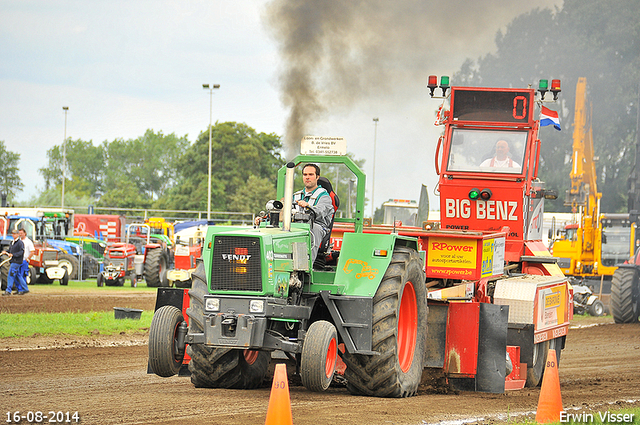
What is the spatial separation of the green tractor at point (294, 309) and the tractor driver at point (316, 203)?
0.09 meters

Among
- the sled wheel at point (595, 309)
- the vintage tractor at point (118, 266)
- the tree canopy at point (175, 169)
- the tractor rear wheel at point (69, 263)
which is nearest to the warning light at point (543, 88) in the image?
the sled wheel at point (595, 309)

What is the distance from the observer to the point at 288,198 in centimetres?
743

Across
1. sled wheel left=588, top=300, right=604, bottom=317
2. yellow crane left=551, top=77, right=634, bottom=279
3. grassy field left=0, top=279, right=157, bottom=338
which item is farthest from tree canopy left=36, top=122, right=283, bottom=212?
grassy field left=0, top=279, right=157, bottom=338

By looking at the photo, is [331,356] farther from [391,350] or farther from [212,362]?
[212,362]

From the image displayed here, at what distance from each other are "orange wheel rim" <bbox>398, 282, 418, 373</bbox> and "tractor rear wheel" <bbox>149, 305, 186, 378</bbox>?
238 centimetres

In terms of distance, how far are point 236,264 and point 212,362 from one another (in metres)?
1.12

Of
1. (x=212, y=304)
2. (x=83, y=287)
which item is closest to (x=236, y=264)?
(x=212, y=304)

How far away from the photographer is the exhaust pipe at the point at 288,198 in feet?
24.1

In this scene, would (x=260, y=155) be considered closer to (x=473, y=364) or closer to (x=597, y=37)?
(x=597, y=37)

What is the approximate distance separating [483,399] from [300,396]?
1956 millimetres

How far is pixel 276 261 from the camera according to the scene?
7188 millimetres

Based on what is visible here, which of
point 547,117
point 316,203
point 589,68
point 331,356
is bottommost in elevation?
point 331,356
